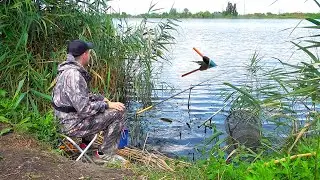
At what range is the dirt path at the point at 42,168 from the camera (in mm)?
3752

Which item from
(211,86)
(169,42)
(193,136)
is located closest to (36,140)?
(193,136)

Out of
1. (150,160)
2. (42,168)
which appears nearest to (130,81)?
(150,160)

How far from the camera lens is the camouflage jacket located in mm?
4688

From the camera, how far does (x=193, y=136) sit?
7441 millimetres

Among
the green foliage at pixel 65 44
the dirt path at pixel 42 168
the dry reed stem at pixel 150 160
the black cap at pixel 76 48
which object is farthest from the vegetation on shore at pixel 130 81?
the black cap at pixel 76 48

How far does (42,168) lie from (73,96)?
0.99m

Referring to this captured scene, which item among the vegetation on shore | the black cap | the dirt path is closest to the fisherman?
the black cap

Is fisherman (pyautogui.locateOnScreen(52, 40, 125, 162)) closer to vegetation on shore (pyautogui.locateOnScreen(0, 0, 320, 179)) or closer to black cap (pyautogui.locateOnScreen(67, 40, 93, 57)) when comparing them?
black cap (pyautogui.locateOnScreen(67, 40, 93, 57))

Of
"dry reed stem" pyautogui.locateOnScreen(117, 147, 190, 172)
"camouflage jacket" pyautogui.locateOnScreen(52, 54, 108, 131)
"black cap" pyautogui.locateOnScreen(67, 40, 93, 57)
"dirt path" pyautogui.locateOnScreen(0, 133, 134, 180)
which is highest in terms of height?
"black cap" pyautogui.locateOnScreen(67, 40, 93, 57)

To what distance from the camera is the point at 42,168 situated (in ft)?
12.7

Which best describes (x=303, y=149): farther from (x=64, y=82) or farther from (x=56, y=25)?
(x=56, y=25)

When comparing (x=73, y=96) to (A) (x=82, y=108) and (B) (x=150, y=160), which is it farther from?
(B) (x=150, y=160)

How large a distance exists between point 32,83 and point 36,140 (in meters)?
1.32

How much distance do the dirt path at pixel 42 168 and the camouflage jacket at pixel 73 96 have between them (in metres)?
0.56
